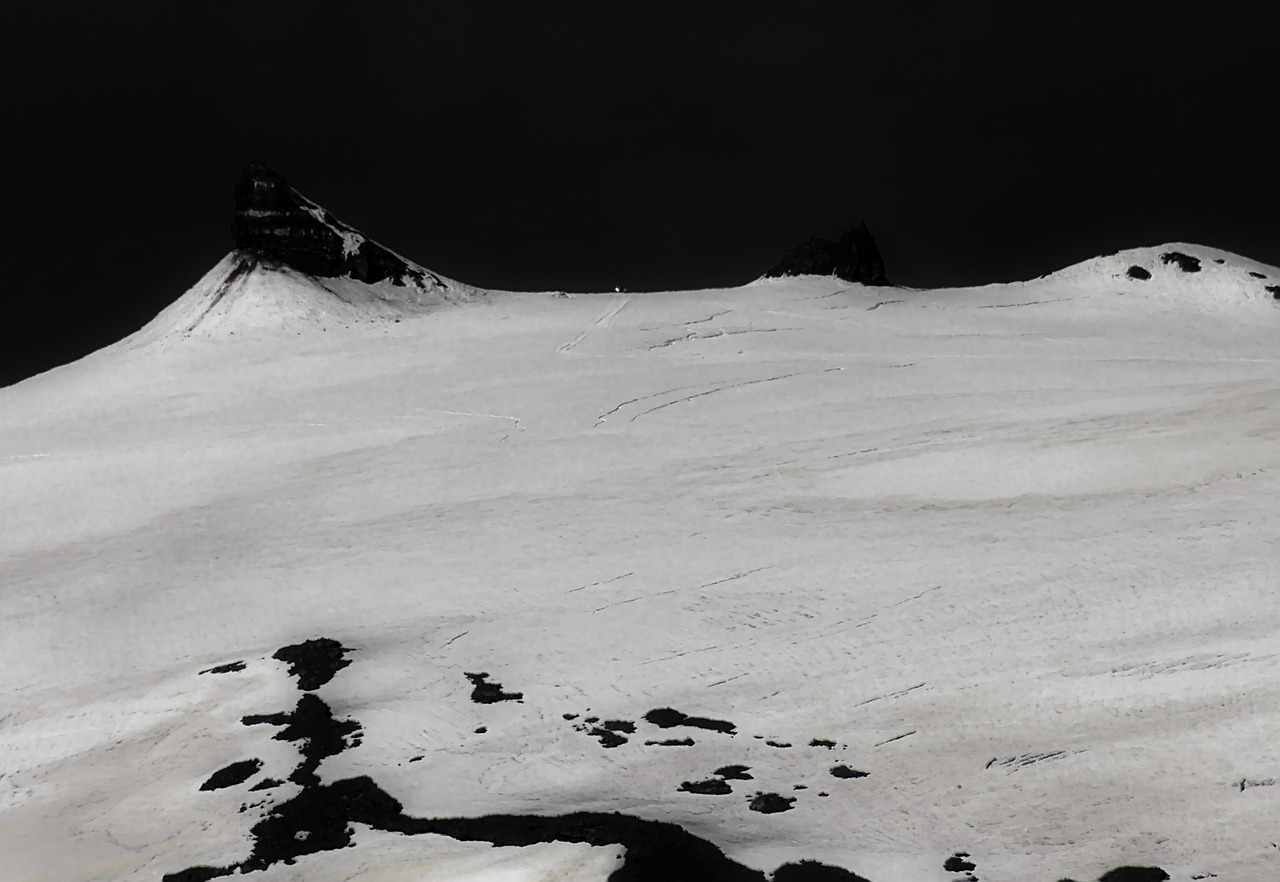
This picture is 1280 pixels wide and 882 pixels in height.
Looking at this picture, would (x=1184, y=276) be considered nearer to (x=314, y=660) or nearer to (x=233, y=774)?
(x=314, y=660)

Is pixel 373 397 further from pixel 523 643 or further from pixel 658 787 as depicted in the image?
pixel 658 787

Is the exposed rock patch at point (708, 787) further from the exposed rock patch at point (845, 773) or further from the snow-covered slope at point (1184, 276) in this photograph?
the snow-covered slope at point (1184, 276)

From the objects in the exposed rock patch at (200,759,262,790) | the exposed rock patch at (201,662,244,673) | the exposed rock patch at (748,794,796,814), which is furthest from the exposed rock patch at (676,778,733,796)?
the exposed rock patch at (201,662,244,673)

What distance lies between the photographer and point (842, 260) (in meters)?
47.0

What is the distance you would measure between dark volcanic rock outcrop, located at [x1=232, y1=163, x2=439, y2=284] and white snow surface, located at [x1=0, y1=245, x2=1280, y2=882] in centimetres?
544

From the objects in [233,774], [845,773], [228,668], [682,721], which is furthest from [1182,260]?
[233,774]

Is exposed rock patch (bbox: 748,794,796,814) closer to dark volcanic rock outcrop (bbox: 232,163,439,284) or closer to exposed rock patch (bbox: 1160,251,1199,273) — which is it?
dark volcanic rock outcrop (bbox: 232,163,439,284)

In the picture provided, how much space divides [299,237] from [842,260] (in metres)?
19.9

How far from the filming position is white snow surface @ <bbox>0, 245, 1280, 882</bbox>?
615 inches

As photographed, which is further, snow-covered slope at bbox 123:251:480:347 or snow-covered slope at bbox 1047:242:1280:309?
snow-covered slope at bbox 1047:242:1280:309

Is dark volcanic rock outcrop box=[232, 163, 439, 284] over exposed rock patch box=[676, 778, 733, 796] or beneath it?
over

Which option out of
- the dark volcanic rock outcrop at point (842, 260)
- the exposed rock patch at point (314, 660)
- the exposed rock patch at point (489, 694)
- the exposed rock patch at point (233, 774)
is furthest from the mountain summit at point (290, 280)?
the exposed rock patch at point (233, 774)

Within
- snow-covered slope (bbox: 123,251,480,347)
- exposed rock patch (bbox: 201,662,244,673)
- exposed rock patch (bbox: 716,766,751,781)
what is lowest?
exposed rock patch (bbox: 201,662,244,673)

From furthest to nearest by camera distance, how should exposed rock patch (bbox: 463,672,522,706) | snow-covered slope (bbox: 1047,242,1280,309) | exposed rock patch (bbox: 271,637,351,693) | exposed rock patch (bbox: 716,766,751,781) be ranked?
snow-covered slope (bbox: 1047,242,1280,309), exposed rock patch (bbox: 271,637,351,693), exposed rock patch (bbox: 463,672,522,706), exposed rock patch (bbox: 716,766,751,781)
